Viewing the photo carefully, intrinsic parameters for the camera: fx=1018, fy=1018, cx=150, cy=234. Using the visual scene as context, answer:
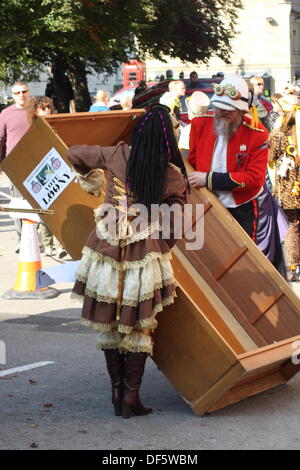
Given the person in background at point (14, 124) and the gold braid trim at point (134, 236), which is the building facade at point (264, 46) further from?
the gold braid trim at point (134, 236)

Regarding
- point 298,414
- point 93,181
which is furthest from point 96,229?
point 298,414

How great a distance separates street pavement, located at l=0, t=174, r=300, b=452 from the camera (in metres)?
5.43

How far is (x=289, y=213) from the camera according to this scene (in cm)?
1079

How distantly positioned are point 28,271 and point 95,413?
4.01 metres

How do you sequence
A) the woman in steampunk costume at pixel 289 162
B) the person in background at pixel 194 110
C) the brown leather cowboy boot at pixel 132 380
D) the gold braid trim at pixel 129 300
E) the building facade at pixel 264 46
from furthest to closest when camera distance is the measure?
the building facade at pixel 264 46
the woman in steampunk costume at pixel 289 162
the person in background at pixel 194 110
the brown leather cowboy boot at pixel 132 380
the gold braid trim at pixel 129 300

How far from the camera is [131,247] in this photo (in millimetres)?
5648

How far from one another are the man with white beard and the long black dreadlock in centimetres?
125

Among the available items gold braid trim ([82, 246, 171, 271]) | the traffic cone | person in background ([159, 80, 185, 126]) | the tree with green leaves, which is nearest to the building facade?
the tree with green leaves

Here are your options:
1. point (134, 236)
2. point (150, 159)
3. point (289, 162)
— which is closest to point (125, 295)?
point (134, 236)

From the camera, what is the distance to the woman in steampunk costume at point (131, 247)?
5609mm

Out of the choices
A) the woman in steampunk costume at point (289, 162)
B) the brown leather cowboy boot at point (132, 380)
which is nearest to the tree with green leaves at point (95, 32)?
the woman in steampunk costume at point (289, 162)

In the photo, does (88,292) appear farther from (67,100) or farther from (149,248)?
(67,100)

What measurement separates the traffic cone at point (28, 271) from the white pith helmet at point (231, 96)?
351 cm

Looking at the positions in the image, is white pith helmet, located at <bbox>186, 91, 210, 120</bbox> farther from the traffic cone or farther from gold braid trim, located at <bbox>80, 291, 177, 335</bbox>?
gold braid trim, located at <bbox>80, 291, 177, 335</bbox>
